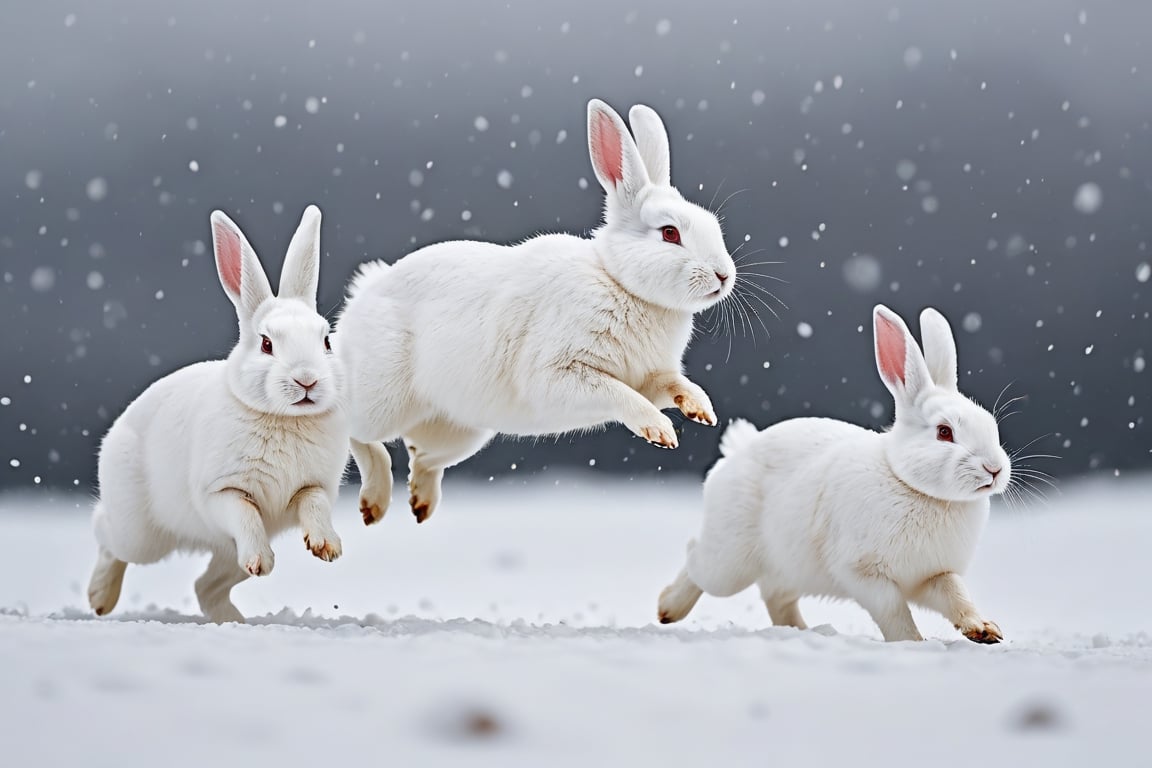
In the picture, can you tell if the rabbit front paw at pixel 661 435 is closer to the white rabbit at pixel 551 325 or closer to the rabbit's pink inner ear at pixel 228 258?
the white rabbit at pixel 551 325

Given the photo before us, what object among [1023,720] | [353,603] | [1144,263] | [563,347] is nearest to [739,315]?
[563,347]

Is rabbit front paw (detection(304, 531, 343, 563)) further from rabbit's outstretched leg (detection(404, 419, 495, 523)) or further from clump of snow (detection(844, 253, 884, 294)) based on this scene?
clump of snow (detection(844, 253, 884, 294))

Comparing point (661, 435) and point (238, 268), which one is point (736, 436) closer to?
point (661, 435)

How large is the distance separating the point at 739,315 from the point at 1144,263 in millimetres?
3202

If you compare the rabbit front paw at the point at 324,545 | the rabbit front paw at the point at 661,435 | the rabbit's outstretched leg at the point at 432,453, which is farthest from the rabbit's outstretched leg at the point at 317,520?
the rabbit front paw at the point at 661,435

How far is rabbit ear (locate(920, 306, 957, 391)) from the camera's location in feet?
10.2

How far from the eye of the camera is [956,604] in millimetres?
2852

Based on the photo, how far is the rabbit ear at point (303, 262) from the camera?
2.95 m

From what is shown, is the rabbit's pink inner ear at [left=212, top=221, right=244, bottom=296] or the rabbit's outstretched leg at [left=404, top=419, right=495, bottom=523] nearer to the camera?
the rabbit's pink inner ear at [left=212, top=221, right=244, bottom=296]

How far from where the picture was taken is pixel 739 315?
2861 millimetres

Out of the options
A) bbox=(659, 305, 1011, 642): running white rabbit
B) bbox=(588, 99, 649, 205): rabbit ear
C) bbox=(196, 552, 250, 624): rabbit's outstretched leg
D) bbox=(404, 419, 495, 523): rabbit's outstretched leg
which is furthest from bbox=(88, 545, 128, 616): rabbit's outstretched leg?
bbox=(588, 99, 649, 205): rabbit ear

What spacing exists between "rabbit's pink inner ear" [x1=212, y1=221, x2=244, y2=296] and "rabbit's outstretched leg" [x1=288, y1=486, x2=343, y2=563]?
537 millimetres

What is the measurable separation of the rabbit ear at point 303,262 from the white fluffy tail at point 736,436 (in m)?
1.18

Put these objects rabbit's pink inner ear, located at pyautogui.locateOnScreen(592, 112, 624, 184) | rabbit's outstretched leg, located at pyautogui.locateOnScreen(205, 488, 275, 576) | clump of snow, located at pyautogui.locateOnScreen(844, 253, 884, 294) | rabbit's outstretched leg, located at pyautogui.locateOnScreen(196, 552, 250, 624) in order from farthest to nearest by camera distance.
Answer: clump of snow, located at pyautogui.locateOnScreen(844, 253, 884, 294) → rabbit's outstretched leg, located at pyautogui.locateOnScreen(196, 552, 250, 624) → rabbit's pink inner ear, located at pyautogui.locateOnScreen(592, 112, 624, 184) → rabbit's outstretched leg, located at pyautogui.locateOnScreen(205, 488, 275, 576)
